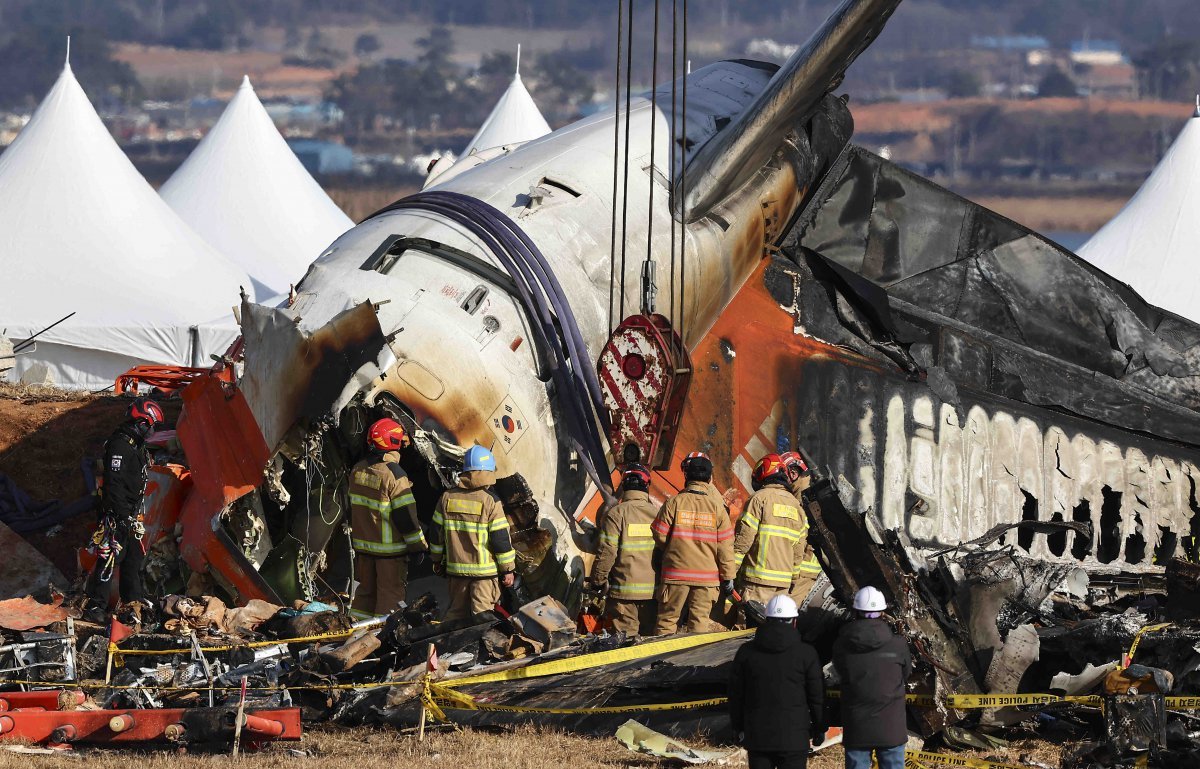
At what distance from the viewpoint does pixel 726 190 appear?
14836mm

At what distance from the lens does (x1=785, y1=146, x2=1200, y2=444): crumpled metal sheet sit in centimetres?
1631

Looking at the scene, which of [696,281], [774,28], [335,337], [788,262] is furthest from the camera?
[774,28]

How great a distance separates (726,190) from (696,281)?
3.23 feet

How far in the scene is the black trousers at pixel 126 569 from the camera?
45.6ft

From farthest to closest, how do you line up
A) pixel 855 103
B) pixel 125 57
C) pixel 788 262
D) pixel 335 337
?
1. pixel 125 57
2. pixel 855 103
3. pixel 788 262
4. pixel 335 337

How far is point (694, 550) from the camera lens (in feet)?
39.9

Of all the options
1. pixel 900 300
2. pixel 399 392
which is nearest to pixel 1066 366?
pixel 900 300

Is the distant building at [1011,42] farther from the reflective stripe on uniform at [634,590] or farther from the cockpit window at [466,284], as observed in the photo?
the reflective stripe on uniform at [634,590]

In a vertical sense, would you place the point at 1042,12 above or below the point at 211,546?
above

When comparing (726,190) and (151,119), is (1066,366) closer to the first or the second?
(726,190)

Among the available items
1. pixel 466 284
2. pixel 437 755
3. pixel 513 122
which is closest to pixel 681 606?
pixel 466 284

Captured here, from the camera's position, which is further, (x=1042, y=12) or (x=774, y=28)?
(x=774, y=28)

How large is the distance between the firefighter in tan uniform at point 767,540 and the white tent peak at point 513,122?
2586 cm

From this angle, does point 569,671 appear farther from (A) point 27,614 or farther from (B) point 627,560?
(A) point 27,614
